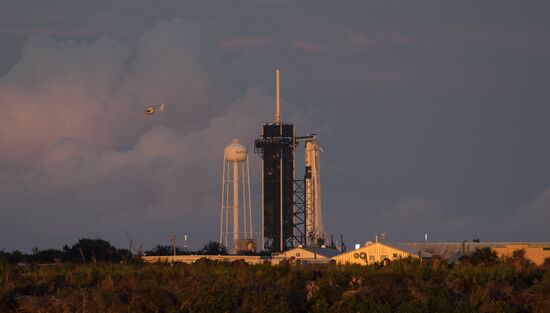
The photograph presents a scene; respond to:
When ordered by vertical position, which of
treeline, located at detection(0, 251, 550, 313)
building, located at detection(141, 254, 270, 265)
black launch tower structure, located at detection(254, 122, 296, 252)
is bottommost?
treeline, located at detection(0, 251, 550, 313)

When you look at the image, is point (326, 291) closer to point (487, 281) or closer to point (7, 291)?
point (487, 281)

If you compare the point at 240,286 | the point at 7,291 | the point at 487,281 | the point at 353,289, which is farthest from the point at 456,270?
the point at 7,291

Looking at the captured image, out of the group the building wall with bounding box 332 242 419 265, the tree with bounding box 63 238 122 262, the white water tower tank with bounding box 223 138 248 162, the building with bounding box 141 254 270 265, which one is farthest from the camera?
the white water tower tank with bounding box 223 138 248 162

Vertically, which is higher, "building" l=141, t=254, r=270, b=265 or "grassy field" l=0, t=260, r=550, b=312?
"building" l=141, t=254, r=270, b=265

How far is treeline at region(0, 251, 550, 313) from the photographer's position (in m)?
52.3

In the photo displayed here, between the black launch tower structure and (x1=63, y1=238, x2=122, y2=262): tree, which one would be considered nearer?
(x1=63, y1=238, x2=122, y2=262): tree

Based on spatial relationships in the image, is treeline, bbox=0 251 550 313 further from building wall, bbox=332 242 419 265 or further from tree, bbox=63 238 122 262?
tree, bbox=63 238 122 262

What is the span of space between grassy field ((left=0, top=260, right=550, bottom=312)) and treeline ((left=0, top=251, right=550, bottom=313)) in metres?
0.04

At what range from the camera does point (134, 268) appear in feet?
197

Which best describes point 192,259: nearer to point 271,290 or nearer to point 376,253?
point 376,253

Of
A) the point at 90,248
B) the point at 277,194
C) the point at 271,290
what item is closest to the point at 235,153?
the point at 277,194

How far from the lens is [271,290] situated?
177 feet

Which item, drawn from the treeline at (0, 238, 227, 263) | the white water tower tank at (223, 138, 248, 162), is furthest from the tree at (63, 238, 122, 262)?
the white water tower tank at (223, 138, 248, 162)

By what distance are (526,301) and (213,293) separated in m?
14.1
